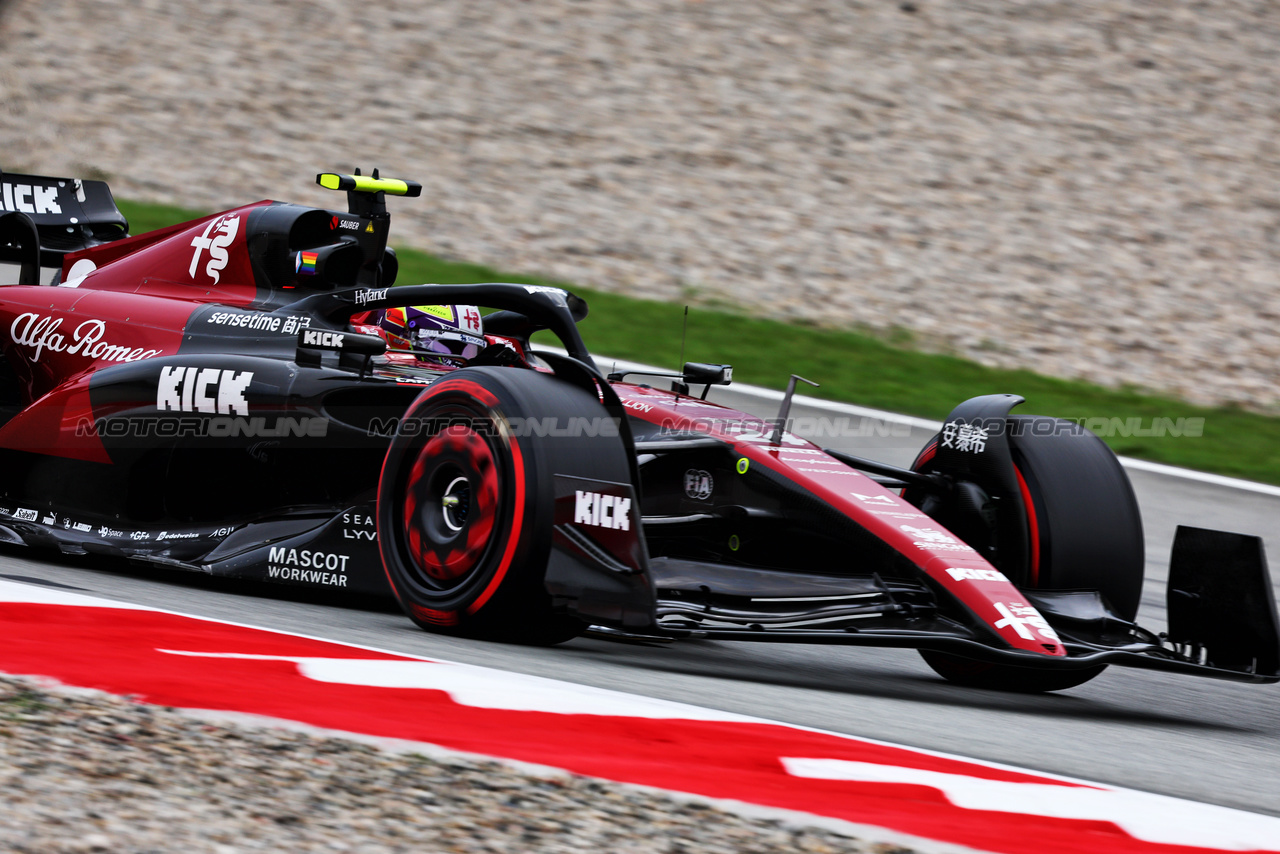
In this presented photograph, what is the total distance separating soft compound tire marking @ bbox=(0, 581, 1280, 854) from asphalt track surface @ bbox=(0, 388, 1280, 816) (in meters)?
0.28

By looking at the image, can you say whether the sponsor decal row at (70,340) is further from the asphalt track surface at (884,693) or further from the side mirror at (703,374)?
the side mirror at (703,374)

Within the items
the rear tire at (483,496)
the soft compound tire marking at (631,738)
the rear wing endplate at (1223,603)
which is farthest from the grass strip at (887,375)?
the soft compound tire marking at (631,738)

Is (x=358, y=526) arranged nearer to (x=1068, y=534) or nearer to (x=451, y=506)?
(x=451, y=506)

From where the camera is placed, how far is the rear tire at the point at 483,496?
4.25 m

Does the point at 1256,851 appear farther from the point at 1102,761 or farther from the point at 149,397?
the point at 149,397

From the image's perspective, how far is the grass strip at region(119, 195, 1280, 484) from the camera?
393 inches

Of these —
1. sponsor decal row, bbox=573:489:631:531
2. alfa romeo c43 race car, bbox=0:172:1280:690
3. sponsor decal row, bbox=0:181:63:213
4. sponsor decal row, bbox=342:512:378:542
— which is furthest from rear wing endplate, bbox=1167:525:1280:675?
sponsor decal row, bbox=0:181:63:213

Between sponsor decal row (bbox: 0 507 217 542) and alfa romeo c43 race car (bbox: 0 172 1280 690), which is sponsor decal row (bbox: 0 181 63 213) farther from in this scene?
sponsor decal row (bbox: 0 507 217 542)

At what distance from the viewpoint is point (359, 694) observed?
342cm

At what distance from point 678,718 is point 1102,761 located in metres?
1.05

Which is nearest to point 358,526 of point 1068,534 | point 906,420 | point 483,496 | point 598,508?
point 483,496

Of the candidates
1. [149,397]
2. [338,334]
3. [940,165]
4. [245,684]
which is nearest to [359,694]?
[245,684]

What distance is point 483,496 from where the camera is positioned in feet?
14.4

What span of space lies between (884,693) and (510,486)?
1.26 metres
